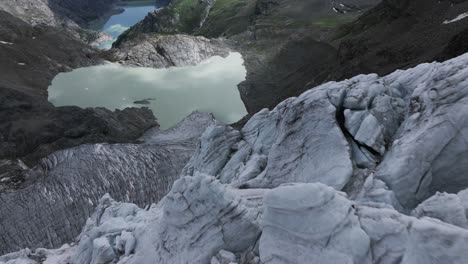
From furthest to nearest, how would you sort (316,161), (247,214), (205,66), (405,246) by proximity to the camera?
1. (205,66)
2. (316,161)
3. (247,214)
4. (405,246)

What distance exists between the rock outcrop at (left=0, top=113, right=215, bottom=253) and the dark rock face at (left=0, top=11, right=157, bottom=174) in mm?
6362

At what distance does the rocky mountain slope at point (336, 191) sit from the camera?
51.3 feet

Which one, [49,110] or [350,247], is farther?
[49,110]

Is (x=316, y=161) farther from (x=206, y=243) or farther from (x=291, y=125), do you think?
(x=206, y=243)

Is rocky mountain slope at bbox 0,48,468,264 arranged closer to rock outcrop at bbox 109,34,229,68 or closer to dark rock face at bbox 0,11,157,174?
dark rock face at bbox 0,11,157,174

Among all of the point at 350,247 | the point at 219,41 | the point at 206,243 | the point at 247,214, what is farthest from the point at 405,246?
the point at 219,41

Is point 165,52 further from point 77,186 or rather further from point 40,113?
point 77,186

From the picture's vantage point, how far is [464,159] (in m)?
18.1

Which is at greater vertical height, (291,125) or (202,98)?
(291,125)

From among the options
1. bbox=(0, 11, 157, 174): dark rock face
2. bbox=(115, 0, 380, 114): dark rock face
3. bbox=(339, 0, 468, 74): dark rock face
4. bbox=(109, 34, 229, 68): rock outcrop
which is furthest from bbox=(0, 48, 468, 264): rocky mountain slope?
bbox=(109, 34, 229, 68): rock outcrop

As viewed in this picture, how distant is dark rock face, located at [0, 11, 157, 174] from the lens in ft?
191

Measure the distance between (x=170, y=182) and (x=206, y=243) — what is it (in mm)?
32596

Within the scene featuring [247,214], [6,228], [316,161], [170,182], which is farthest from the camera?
[170,182]

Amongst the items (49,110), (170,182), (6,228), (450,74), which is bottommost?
(170,182)
